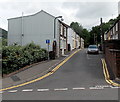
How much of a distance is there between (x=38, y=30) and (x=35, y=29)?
0.56 m

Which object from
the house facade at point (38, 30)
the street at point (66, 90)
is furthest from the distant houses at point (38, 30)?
the street at point (66, 90)

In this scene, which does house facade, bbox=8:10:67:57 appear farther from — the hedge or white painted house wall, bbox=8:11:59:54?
the hedge

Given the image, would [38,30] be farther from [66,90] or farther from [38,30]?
[66,90]

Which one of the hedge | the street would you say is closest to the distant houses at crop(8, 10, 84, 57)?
the hedge

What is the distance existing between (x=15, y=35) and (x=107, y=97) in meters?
22.2

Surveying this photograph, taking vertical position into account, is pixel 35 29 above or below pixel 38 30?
above

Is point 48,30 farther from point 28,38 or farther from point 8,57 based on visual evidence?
point 8,57

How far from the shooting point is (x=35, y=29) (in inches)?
967

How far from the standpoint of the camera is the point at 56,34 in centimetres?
2378

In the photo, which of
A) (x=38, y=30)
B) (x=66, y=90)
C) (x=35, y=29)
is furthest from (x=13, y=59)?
(x=35, y=29)

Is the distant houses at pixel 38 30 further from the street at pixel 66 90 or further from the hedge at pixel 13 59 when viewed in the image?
the street at pixel 66 90

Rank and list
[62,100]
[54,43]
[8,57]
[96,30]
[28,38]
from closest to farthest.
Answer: [62,100] → [8,57] → [54,43] → [28,38] → [96,30]

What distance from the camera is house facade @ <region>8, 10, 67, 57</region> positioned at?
23766mm

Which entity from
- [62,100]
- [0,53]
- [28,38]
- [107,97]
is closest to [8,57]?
[0,53]
